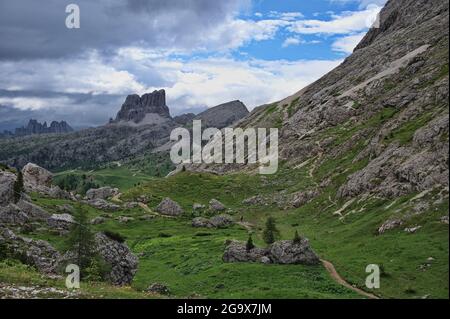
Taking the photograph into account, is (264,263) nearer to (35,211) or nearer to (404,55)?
(35,211)

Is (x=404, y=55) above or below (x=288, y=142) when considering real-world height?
above

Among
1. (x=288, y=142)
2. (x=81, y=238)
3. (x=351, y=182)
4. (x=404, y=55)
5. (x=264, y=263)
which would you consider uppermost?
(x=404, y=55)

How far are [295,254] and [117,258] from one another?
887 inches

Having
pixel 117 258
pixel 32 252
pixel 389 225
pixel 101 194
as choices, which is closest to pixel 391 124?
pixel 389 225

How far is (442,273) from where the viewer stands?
141 feet

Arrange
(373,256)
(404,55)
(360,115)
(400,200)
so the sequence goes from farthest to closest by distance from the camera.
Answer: (404,55) < (360,115) < (400,200) < (373,256)

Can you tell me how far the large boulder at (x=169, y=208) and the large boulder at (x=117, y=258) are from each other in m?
78.6

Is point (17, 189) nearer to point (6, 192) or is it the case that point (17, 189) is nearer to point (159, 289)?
point (6, 192)

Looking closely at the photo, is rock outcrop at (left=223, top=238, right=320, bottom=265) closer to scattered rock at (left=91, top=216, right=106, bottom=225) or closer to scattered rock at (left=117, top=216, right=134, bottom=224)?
scattered rock at (left=91, top=216, right=106, bottom=225)

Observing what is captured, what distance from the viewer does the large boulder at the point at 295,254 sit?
56.9m

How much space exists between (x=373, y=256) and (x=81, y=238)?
3623 cm

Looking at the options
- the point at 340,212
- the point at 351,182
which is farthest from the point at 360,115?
the point at 340,212

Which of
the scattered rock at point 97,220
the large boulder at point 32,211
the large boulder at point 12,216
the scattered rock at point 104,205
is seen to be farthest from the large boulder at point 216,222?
the large boulder at point 12,216

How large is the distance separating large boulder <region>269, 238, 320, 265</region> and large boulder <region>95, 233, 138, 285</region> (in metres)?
18.9
